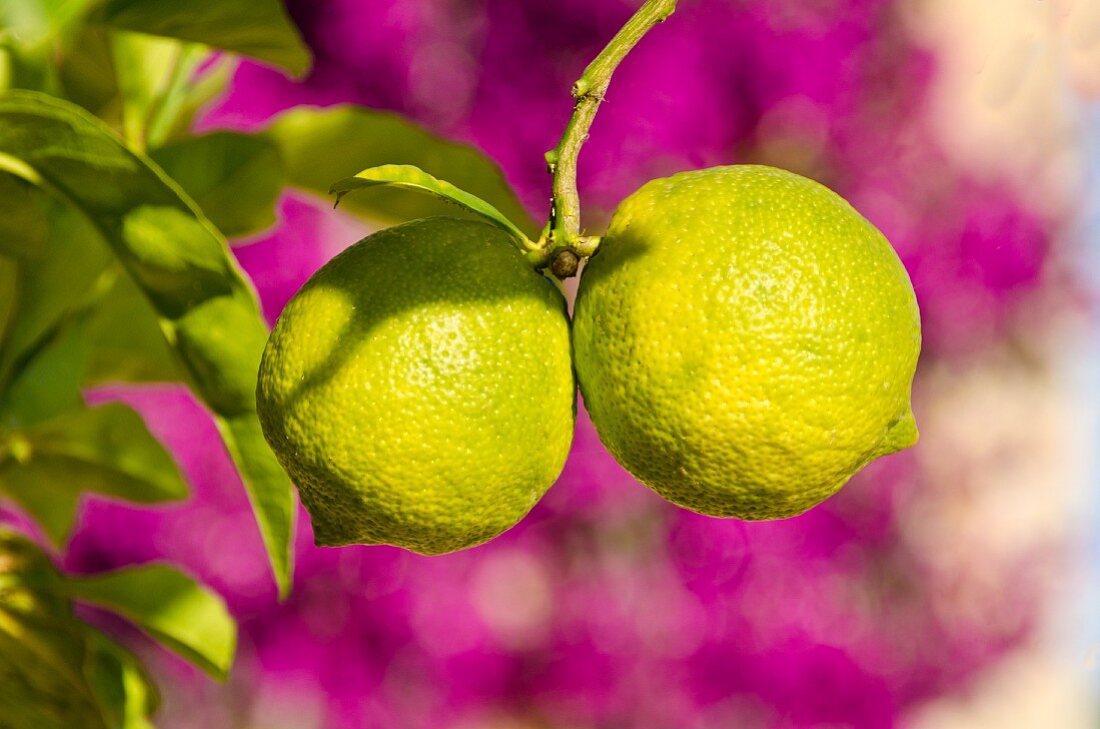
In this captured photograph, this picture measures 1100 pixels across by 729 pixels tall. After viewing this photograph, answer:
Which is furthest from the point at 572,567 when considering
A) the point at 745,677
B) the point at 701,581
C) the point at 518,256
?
the point at 518,256

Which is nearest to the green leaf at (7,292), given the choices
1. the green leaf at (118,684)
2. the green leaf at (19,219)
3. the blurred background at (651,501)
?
the green leaf at (19,219)

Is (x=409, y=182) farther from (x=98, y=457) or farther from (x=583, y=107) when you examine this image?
(x=98, y=457)

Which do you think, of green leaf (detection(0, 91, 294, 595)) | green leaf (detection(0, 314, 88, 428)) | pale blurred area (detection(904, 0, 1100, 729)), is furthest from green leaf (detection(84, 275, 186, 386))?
pale blurred area (detection(904, 0, 1100, 729))

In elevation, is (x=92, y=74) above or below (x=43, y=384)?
above

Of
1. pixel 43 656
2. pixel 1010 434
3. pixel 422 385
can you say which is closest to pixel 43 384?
pixel 43 656

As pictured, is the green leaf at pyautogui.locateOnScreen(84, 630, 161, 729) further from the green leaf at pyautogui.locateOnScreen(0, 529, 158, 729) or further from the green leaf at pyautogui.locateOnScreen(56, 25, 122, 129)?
the green leaf at pyautogui.locateOnScreen(56, 25, 122, 129)
